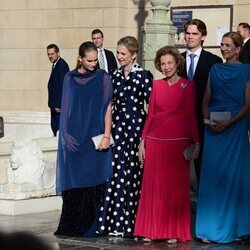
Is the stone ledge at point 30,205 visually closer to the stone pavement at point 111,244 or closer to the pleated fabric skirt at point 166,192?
the stone pavement at point 111,244

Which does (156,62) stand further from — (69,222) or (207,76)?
(69,222)

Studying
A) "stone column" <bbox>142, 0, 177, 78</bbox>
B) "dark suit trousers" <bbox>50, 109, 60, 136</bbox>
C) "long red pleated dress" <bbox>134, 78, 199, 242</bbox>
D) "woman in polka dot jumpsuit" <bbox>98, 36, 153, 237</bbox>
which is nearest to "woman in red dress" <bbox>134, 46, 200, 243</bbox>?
"long red pleated dress" <bbox>134, 78, 199, 242</bbox>

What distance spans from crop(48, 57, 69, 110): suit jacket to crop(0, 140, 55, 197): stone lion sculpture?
176 inches

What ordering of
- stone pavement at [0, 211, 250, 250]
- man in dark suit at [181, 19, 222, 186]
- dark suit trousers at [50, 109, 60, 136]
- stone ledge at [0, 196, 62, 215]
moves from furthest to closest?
dark suit trousers at [50, 109, 60, 136]
stone ledge at [0, 196, 62, 215]
man in dark suit at [181, 19, 222, 186]
stone pavement at [0, 211, 250, 250]

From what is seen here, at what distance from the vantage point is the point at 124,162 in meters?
7.59

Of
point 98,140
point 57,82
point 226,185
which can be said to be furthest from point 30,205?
point 57,82

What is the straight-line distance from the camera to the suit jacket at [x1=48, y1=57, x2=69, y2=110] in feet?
45.5

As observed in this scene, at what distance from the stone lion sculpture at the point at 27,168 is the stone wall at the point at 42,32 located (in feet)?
20.7

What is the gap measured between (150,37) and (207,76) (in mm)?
3357

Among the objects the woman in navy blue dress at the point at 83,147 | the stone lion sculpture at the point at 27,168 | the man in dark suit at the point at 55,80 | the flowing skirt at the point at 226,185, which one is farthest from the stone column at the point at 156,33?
the flowing skirt at the point at 226,185

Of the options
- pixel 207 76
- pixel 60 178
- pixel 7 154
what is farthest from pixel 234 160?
pixel 7 154

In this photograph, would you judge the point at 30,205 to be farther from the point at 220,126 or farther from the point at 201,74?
the point at 220,126

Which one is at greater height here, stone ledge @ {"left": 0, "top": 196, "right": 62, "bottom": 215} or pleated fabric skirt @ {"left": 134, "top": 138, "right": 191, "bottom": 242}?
pleated fabric skirt @ {"left": 134, "top": 138, "right": 191, "bottom": 242}

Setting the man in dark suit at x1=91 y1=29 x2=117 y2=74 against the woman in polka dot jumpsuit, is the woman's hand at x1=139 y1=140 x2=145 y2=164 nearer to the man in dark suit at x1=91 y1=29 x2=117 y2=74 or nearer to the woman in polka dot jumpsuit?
the woman in polka dot jumpsuit
